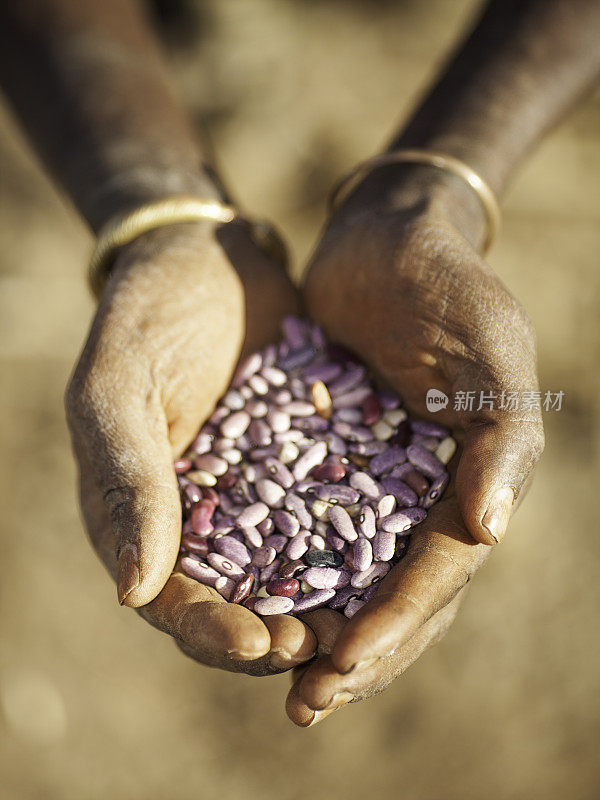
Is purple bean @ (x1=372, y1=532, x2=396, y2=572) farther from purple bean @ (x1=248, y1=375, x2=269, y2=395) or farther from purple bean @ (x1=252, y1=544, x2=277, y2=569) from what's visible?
purple bean @ (x1=248, y1=375, x2=269, y2=395)

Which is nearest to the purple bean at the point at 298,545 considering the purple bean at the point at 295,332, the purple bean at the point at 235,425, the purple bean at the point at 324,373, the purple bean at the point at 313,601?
the purple bean at the point at 313,601

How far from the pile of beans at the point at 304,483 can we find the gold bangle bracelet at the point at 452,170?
651 millimetres

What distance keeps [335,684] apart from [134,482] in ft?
1.97

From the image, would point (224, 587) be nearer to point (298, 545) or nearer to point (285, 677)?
point (298, 545)

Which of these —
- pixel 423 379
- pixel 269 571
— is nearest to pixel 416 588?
pixel 269 571

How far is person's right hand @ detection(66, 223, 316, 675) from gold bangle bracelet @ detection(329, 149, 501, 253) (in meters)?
0.44

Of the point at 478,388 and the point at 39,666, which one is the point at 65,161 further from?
the point at 39,666

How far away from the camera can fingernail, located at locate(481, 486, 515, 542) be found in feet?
4.38

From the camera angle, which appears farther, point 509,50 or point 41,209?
point 41,209

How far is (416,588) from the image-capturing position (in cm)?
132

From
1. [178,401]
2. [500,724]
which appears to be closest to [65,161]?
[178,401]

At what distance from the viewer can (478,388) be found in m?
1.50

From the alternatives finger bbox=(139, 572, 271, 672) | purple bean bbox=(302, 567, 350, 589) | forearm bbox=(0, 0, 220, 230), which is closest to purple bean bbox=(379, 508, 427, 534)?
purple bean bbox=(302, 567, 350, 589)

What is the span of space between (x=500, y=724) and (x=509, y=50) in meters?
2.41
